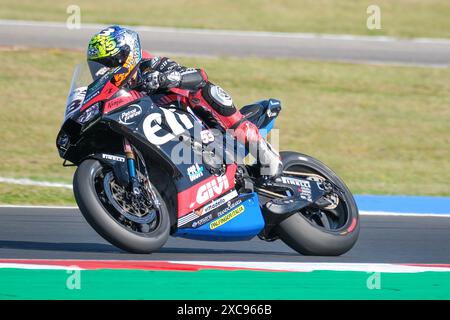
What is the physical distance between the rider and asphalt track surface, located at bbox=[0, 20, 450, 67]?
10.7 metres

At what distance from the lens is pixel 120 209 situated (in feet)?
21.5

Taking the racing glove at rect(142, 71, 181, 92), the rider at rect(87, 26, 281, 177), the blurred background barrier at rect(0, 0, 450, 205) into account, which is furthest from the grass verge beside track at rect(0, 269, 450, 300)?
the blurred background barrier at rect(0, 0, 450, 205)

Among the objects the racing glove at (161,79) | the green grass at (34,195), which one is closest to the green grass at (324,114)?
the green grass at (34,195)

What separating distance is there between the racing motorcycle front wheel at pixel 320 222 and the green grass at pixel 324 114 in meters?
3.46

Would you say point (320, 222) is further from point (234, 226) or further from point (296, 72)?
point (296, 72)

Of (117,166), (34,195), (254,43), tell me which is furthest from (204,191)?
(254,43)

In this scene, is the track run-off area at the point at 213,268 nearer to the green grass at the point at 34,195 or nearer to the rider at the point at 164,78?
the rider at the point at 164,78

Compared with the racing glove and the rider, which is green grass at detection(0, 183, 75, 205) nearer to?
the rider

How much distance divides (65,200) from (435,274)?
4558mm

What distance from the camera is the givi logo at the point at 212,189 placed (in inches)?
275

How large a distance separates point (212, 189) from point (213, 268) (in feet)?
2.02

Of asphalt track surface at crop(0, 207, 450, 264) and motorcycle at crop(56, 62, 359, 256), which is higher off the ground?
motorcycle at crop(56, 62, 359, 256)

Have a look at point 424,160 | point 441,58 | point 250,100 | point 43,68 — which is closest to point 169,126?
point 424,160

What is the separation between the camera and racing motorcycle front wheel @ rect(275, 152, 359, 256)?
720 centimetres
